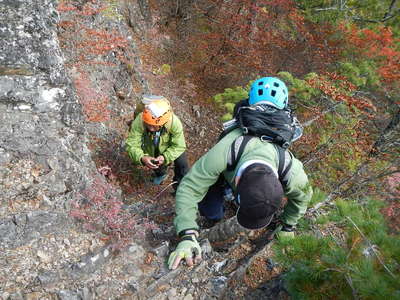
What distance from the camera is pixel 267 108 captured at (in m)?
3.55

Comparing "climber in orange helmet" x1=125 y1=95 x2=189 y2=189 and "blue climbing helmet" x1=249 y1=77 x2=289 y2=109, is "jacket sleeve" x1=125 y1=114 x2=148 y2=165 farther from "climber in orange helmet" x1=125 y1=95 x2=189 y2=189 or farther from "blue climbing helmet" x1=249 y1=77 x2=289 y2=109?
"blue climbing helmet" x1=249 y1=77 x2=289 y2=109

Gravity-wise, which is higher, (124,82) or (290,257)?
(290,257)

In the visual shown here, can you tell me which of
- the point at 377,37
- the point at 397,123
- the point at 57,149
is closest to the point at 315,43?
the point at 377,37

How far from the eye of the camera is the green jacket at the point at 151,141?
5.13 meters

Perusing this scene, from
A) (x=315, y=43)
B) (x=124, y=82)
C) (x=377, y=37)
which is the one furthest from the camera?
(x=315, y=43)

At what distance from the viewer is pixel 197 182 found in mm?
3281

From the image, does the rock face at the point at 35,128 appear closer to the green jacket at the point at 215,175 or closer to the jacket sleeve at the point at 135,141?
the jacket sleeve at the point at 135,141

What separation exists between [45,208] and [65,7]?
562 cm

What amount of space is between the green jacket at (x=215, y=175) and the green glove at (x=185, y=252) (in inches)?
5.3

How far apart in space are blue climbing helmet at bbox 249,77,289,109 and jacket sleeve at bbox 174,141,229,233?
820 millimetres

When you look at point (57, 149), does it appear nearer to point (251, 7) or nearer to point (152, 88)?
point (152, 88)

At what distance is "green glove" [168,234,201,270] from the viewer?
3.33 metres

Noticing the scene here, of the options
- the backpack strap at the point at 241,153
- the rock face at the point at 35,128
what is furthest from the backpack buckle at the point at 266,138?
the rock face at the point at 35,128

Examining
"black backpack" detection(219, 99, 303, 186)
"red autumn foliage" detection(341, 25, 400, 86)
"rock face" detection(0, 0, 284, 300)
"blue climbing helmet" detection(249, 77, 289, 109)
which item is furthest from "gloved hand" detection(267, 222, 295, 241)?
"red autumn foliage" detection(341, 25, 400, 86)
